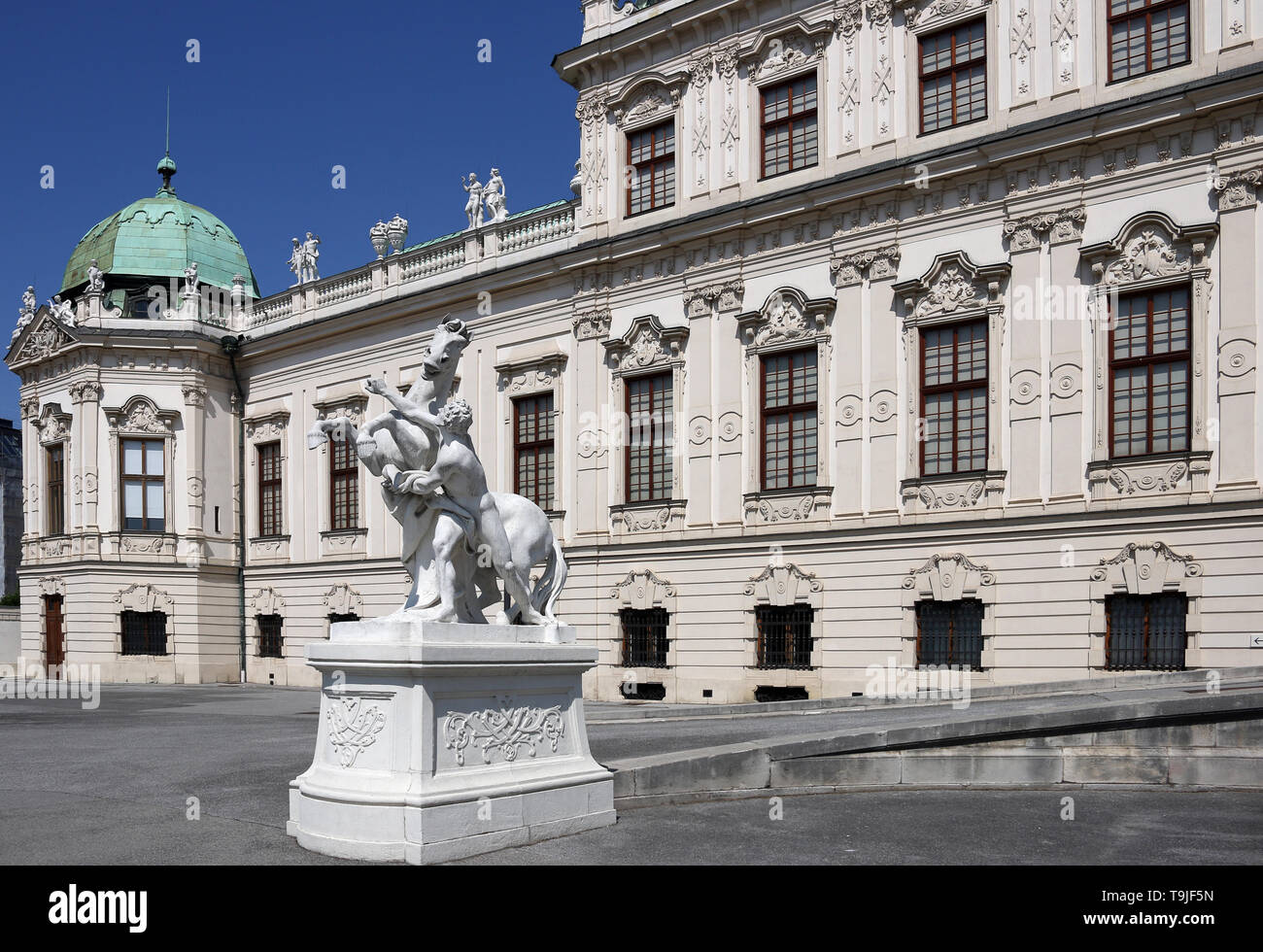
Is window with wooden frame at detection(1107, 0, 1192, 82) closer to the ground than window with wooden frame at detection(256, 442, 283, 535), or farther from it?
farther from it

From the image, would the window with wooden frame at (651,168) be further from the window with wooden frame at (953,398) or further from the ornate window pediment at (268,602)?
the ornate window pediment at (268,602)

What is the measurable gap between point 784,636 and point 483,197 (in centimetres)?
1385

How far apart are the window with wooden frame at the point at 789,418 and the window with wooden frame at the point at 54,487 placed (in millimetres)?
22652

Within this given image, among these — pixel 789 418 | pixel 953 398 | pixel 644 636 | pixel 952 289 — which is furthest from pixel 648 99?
pixel 644 636

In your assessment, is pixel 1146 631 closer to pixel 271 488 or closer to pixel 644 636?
pixel 644 636

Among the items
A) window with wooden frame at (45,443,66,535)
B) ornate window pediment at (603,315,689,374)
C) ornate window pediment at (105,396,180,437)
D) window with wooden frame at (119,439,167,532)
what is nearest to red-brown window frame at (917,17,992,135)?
ornate window pediment at (603,315,689,374)

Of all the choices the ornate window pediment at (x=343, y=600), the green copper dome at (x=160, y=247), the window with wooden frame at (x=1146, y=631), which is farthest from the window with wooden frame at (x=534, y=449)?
the green copper dome at (x=160, y=247)

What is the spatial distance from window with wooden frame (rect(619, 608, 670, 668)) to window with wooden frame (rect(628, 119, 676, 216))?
28.6ft

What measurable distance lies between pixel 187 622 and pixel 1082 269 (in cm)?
2614

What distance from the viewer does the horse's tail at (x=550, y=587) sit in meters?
9.14

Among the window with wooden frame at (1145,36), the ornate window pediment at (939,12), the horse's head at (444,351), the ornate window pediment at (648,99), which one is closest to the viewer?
the horse's head at (444,351)

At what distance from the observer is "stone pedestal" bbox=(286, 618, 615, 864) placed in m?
7.61

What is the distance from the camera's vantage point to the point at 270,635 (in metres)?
36.4

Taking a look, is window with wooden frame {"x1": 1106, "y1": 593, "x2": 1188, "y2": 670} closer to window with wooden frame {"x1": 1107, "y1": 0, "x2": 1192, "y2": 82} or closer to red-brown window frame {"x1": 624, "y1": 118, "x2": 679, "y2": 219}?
window with wooden frame {"x1": 1107, "y1": 0, "x2": 1192, "y2": 82}
